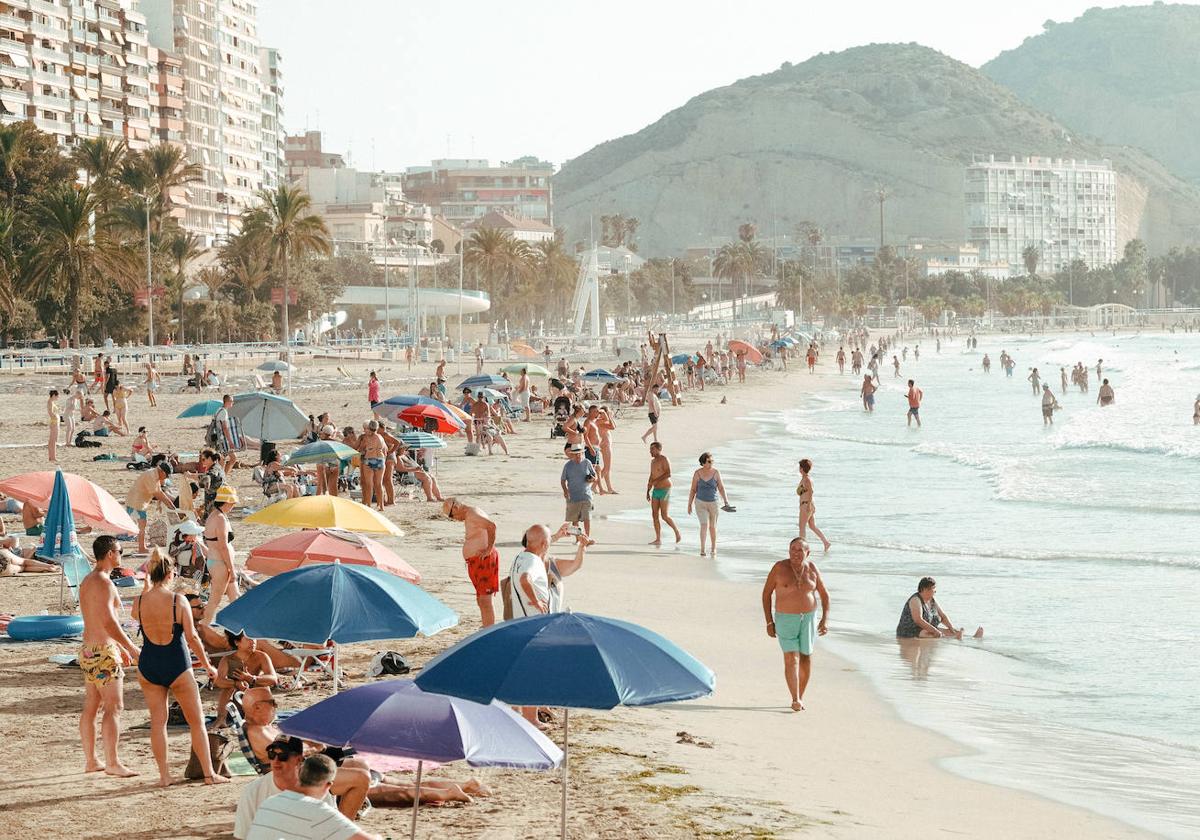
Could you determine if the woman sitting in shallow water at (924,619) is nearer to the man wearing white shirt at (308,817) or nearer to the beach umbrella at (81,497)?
the beach umbrella at (81,497)

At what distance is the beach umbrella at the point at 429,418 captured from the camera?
73.3 feet

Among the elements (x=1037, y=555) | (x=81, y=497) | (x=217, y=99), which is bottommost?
(x=1037, y=555)

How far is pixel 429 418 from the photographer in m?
22.5

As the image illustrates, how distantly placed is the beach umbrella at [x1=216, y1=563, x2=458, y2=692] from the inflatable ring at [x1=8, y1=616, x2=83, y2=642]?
140 inches

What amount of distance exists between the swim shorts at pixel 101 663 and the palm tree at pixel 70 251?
4548 cm

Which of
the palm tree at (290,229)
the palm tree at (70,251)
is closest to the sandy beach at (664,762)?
the palm tree at (70,251)

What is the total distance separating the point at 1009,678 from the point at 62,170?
54.3 meters

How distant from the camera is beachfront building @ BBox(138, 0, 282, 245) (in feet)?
346

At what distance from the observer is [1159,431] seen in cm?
4153

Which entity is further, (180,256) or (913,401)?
(180,256)

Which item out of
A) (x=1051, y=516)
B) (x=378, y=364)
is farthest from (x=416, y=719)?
(x=378, y=364)

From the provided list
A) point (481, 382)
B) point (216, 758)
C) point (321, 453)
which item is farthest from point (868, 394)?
point (216, 758)

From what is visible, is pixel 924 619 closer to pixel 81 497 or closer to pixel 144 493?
pixel 81 497

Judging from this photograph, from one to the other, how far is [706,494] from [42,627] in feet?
25.0
